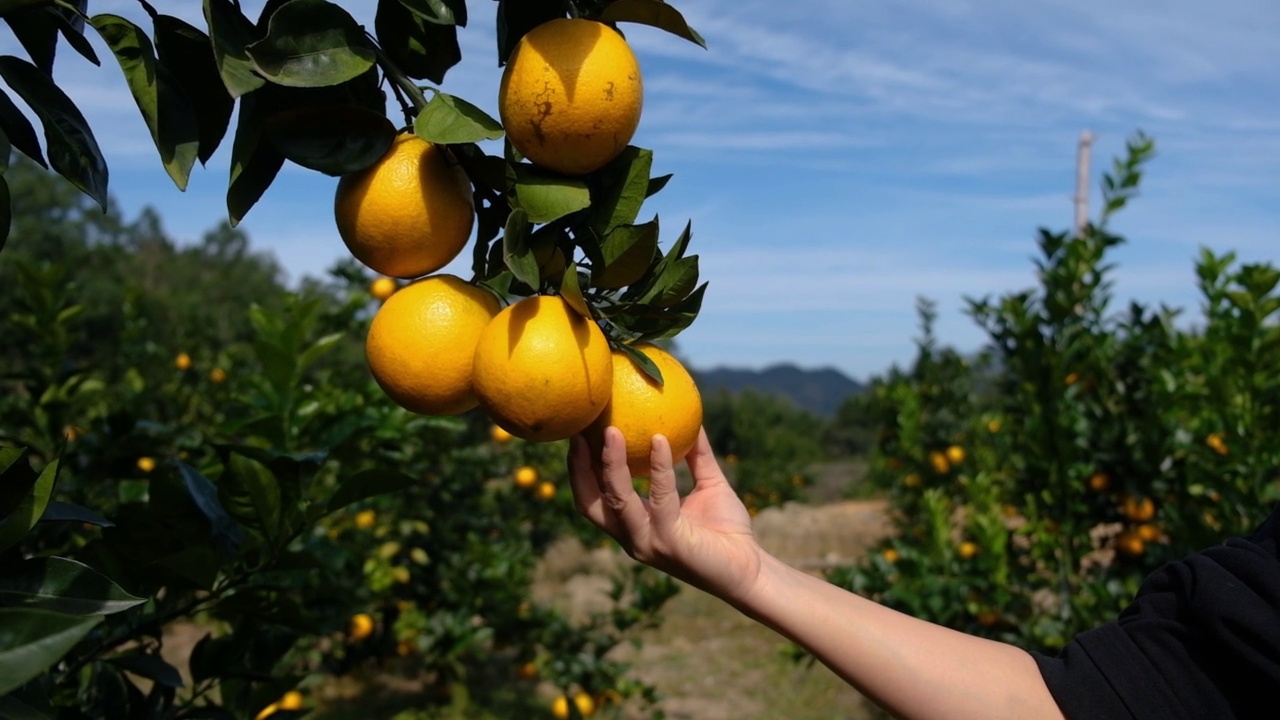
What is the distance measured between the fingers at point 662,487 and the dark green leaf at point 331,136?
1.10 ft

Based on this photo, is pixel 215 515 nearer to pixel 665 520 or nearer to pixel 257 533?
pixel 257 533

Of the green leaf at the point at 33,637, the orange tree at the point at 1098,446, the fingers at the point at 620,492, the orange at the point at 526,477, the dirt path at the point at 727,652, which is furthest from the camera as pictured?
Result: the dirt path at the point at 727,652

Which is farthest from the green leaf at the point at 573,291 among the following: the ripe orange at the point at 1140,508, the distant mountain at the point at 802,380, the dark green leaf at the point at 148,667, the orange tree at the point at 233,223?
the distant mountain at the point at 802,380

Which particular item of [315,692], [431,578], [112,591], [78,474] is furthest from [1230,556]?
[315,692]

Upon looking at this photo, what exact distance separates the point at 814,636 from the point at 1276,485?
259cm

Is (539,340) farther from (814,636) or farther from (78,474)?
(78,474)

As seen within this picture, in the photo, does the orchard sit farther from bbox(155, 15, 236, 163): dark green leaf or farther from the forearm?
the forearm

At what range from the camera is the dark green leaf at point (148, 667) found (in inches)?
39.7

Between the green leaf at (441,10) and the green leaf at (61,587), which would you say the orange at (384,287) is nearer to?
the green leaf at (441,10)

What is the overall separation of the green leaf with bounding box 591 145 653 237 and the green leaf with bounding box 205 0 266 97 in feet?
0.87

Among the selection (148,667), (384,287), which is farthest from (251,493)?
(384,287)

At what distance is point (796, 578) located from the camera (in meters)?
1.06

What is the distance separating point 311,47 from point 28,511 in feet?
1.22

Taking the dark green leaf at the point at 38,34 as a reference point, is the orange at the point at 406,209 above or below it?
below
